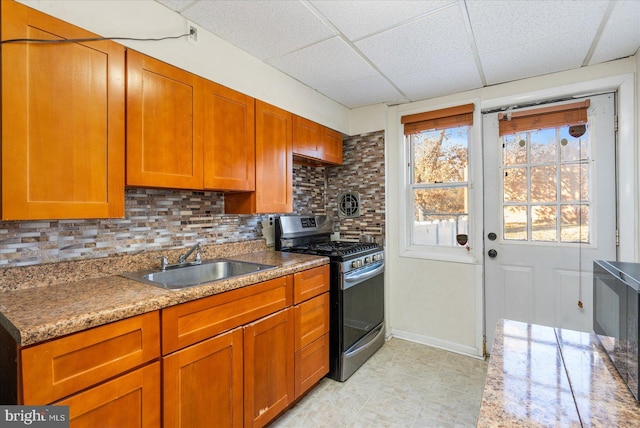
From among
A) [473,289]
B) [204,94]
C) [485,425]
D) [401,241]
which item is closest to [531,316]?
[473,289]

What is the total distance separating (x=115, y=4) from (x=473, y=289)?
311 centimetres

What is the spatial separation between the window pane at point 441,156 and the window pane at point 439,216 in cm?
13

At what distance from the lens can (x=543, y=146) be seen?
242cm

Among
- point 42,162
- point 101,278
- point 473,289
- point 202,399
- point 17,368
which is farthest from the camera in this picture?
point 473,289

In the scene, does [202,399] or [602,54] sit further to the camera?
[602,54]

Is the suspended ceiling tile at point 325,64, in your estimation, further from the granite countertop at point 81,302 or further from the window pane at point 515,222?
the window pane at point 515,222

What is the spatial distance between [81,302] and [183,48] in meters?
1.37

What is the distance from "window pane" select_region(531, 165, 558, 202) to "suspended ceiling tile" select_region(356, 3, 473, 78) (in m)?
1.08

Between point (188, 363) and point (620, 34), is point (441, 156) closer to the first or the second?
point (620, 34)

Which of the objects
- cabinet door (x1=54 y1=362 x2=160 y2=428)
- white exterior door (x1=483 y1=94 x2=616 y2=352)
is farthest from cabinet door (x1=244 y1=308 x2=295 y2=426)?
white exterior door (x1=483 y1=94 x2=616 y2=352)

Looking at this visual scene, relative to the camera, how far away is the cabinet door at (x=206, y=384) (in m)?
1.28

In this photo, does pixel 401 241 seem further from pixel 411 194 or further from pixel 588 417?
pixel 588 417

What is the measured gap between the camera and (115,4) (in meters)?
1.40

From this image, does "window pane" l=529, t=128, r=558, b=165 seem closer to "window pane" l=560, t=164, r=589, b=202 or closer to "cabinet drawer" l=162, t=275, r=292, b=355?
"window pane" l=560, t=164, r=589, b=202
